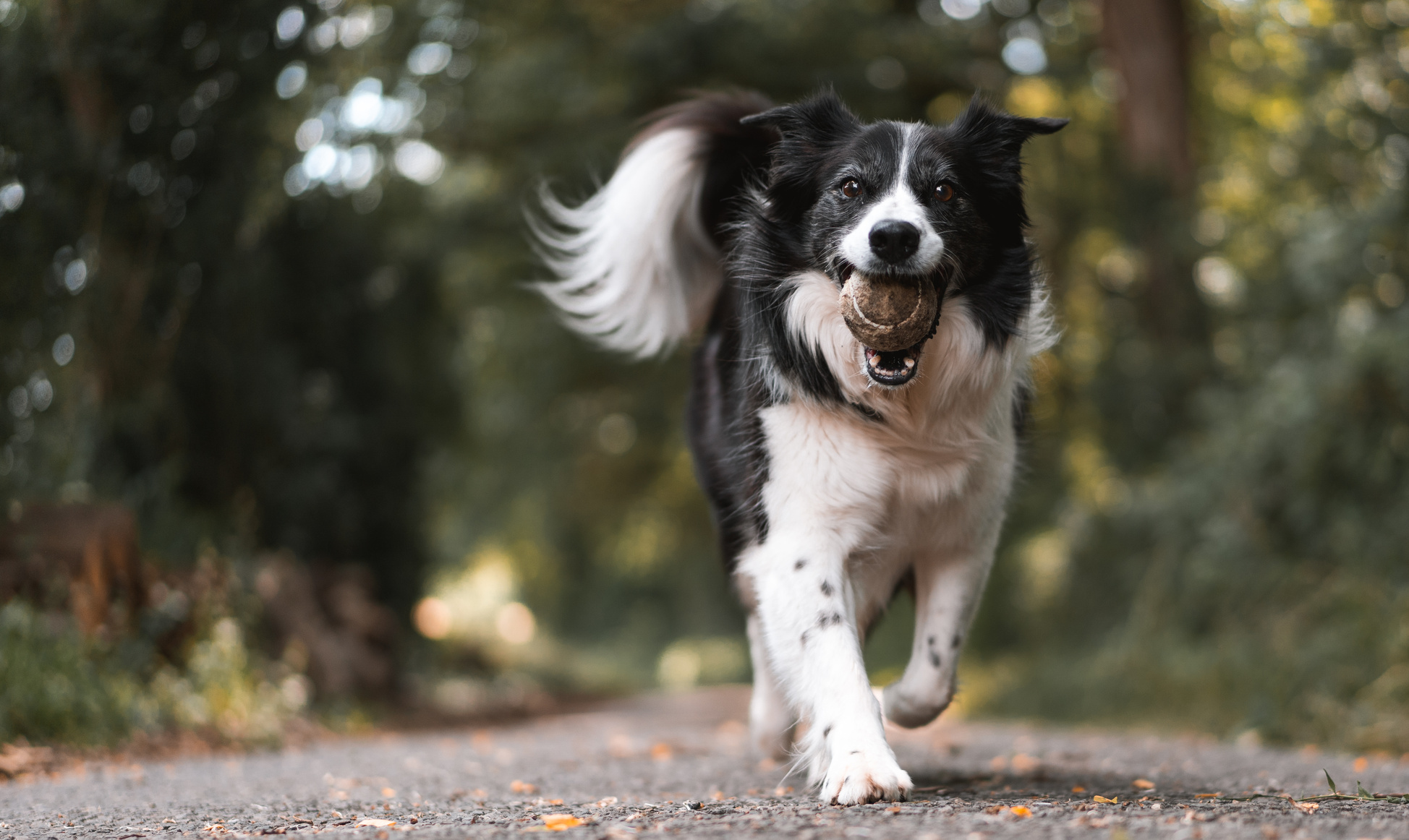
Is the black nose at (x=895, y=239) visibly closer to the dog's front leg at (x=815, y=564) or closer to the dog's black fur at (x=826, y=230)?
the dog's black fur at (x=826, y=230)

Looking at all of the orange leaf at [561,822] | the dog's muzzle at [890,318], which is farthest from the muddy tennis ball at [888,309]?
the orange leaf at [561,822]

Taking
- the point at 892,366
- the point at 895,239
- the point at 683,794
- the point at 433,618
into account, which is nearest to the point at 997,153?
the point at 895,239

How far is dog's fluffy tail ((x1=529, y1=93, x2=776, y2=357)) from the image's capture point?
14.5 feet

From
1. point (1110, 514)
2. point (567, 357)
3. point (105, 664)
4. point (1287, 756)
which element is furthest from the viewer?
point (567, 357)

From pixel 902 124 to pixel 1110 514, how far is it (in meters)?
6.92

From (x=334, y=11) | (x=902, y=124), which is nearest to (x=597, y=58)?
(x=334, y=11)

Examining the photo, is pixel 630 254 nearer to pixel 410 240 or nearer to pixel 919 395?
pixel 919 395

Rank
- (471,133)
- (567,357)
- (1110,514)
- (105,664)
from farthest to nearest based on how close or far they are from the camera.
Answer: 1. (567,357)
2. (471,133)
3. (1110,514)
4. (105,664)

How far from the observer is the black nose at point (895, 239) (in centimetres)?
310

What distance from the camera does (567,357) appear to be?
12.7m

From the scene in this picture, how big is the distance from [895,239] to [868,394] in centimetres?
52

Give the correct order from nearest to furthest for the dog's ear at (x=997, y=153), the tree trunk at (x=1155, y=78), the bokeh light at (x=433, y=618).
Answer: the dog's ear at (x=997, y=153)
the bokeh light at (x=433, y=618)
the tree trunk at (x=1155, y=78)

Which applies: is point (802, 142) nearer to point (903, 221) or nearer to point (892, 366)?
point (903, 221)

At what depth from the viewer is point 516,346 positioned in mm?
12664
